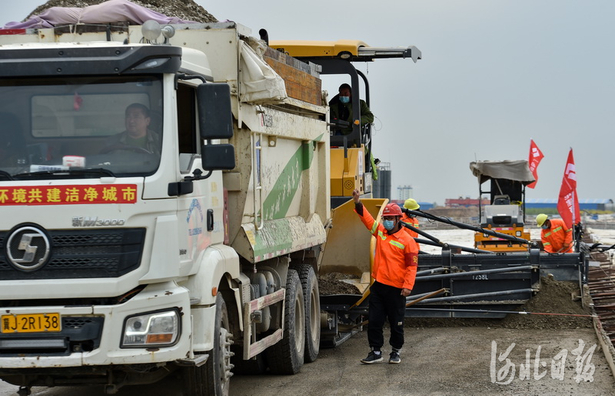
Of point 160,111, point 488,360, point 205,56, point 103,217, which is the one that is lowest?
point 488,360

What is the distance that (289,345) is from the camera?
30.6 feet

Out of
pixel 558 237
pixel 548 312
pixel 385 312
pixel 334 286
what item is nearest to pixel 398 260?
pixel 385 312

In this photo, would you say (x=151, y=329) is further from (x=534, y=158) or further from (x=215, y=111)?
(x=534, y=158)

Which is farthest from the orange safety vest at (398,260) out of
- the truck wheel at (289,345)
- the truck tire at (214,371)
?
the truck tire at (214,371)

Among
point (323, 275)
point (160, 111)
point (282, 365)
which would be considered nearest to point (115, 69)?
point (160, 111)

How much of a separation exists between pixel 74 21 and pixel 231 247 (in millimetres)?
2430

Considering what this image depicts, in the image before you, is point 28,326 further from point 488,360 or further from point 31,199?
point 488,360

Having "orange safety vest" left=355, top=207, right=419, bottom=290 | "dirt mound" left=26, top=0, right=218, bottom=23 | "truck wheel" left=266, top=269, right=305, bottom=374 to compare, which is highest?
"dirt mound" left=26, top=0, right=218, bottom=23

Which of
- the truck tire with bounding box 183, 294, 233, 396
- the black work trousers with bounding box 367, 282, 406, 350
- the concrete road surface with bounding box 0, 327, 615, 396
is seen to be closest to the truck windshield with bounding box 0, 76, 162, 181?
the truck tire with bounding box 183, 294, 233, 396

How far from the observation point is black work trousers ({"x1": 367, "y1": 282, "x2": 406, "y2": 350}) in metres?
10.2

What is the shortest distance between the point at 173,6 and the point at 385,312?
5.56m

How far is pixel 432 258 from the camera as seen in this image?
1316cm

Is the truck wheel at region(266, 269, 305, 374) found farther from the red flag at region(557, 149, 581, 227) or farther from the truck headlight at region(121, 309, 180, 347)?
the red flag at region(557, 149, 581, 227)

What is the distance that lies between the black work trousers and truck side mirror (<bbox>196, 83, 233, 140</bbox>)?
4.48 m
